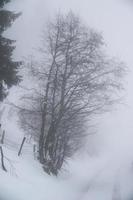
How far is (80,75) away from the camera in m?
20.1

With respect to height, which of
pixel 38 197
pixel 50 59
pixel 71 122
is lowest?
pixel 38 197

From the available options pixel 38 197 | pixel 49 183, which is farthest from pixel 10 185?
pixel 49 183

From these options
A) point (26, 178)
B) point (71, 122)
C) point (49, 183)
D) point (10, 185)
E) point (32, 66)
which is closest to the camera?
point (10, 185)

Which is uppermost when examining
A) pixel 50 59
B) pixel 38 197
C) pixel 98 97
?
pixel 50 59

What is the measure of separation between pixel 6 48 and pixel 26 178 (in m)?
5.97

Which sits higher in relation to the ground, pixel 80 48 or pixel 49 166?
pixel 80 48

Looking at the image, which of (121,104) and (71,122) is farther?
(71,122)

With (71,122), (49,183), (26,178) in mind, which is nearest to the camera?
(26,178)

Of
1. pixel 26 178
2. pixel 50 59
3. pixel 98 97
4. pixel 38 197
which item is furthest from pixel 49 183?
pixel 50 59

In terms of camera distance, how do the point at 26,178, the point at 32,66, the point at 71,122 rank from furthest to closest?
the point at 71,122 → the point at 32,66 → the point at 26,178

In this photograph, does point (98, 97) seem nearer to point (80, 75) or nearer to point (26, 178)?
point (80, 75)

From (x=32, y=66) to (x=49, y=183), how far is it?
625 cm

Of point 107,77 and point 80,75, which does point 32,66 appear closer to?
point 80,75

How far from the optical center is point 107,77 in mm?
19422
